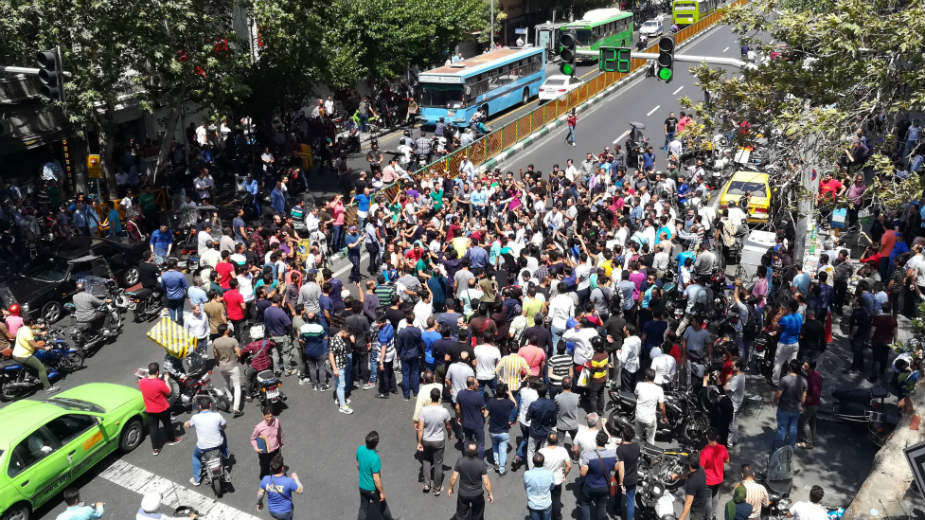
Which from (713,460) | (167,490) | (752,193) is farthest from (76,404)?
(752,193)

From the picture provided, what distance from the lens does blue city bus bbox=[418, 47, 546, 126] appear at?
3216cm

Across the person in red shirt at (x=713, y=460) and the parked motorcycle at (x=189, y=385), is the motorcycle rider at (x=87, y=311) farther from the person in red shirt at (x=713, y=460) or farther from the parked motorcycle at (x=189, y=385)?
the person in red shirt at (x=713, y=460)

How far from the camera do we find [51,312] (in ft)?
51.8

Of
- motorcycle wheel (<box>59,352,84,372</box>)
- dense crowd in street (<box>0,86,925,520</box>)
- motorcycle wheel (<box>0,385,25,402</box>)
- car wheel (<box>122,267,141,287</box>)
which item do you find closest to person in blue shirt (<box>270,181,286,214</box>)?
dense crowd in street (<box>0,86,925,520</box>)

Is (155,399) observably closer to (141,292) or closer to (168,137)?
(141,292)

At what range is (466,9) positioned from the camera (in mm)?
39875

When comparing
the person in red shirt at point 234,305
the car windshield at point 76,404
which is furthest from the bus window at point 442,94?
the car windshield at point 76,404

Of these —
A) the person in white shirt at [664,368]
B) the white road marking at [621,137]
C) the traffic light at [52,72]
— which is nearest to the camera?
the person in white shirt at [664,368]

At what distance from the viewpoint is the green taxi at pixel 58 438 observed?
10.1 metres

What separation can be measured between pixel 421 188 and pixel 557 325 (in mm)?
9007

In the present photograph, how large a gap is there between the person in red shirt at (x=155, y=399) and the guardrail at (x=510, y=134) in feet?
30.8

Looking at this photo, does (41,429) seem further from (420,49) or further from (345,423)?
(420,49)

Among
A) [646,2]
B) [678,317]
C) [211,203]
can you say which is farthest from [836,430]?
[646,2]

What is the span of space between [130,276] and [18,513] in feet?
27.0
